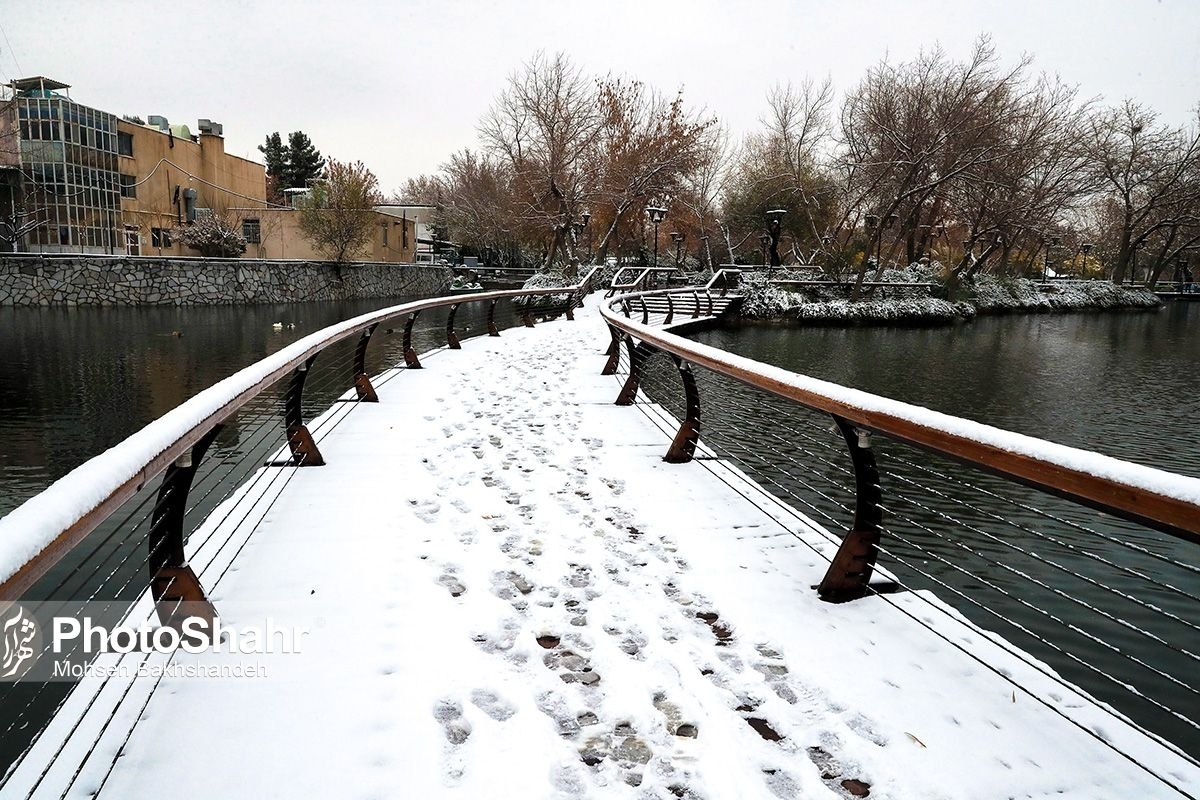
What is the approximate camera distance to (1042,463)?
1.74 m

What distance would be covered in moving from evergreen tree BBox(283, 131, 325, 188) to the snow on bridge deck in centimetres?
6952

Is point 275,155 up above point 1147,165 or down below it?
above

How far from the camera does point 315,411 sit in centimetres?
892

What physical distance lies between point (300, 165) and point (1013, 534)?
7088 cm

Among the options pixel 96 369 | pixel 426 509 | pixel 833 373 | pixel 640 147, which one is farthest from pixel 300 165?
pixel 426 509

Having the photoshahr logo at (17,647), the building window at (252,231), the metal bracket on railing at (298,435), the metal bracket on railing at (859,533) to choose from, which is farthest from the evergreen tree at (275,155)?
the metal bracket on railing at (859,533)

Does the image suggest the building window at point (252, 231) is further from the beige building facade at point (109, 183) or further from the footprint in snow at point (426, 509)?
the footprint in snow at point (426, 509)

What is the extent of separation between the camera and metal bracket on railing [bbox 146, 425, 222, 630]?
2.38 m

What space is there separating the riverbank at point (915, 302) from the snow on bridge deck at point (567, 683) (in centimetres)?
2348

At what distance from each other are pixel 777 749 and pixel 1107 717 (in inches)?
42.0

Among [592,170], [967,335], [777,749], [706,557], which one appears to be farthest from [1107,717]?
[592,170]

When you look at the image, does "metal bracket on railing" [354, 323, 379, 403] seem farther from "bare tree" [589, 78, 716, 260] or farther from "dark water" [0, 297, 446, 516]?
"bare tree" [589, 78, 716, 260]

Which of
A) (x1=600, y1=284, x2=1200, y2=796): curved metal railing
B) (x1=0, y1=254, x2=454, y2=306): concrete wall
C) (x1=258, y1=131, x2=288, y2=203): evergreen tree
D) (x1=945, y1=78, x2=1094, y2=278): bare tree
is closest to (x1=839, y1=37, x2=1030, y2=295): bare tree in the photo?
(x1=945, y1=78, x2=1094, y2=278): bare tree

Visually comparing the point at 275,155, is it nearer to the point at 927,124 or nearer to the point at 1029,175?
the point at 927,124
